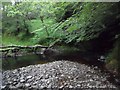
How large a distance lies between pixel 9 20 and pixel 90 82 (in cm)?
351

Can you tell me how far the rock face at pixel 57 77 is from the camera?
18.7 ft

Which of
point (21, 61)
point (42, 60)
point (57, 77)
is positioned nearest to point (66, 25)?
point (57, 77)

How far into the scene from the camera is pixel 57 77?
6125mm

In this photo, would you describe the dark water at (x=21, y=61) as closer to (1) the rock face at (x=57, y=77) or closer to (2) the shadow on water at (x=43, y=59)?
(2) the shadow on water at (x=43, y=59)

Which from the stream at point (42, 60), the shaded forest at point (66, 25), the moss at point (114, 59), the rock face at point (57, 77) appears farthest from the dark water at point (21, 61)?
the moss at point (114, 59)

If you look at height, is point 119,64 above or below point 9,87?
above

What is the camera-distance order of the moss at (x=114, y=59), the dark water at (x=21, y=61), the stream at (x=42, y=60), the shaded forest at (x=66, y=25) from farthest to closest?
the dark water at (x=21, y=61) → the stream at (x=42, y=60) → the moss at (x=114, y=59) → the shaded forest at (x=66, y=25)

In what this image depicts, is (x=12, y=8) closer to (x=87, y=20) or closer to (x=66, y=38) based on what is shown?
(x=66, y=38)

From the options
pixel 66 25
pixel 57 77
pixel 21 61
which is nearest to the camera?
pixel 57 77

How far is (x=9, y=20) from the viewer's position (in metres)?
8.23

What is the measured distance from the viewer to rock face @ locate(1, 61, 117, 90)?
5707mm

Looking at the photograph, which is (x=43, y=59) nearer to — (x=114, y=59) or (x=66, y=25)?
(x=66, y=25)

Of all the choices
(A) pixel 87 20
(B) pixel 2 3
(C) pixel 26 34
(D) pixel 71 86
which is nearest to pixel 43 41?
(C) pixel 26 34

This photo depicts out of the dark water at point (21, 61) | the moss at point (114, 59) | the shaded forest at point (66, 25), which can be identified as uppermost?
the shaded forest at point (66, 25)
